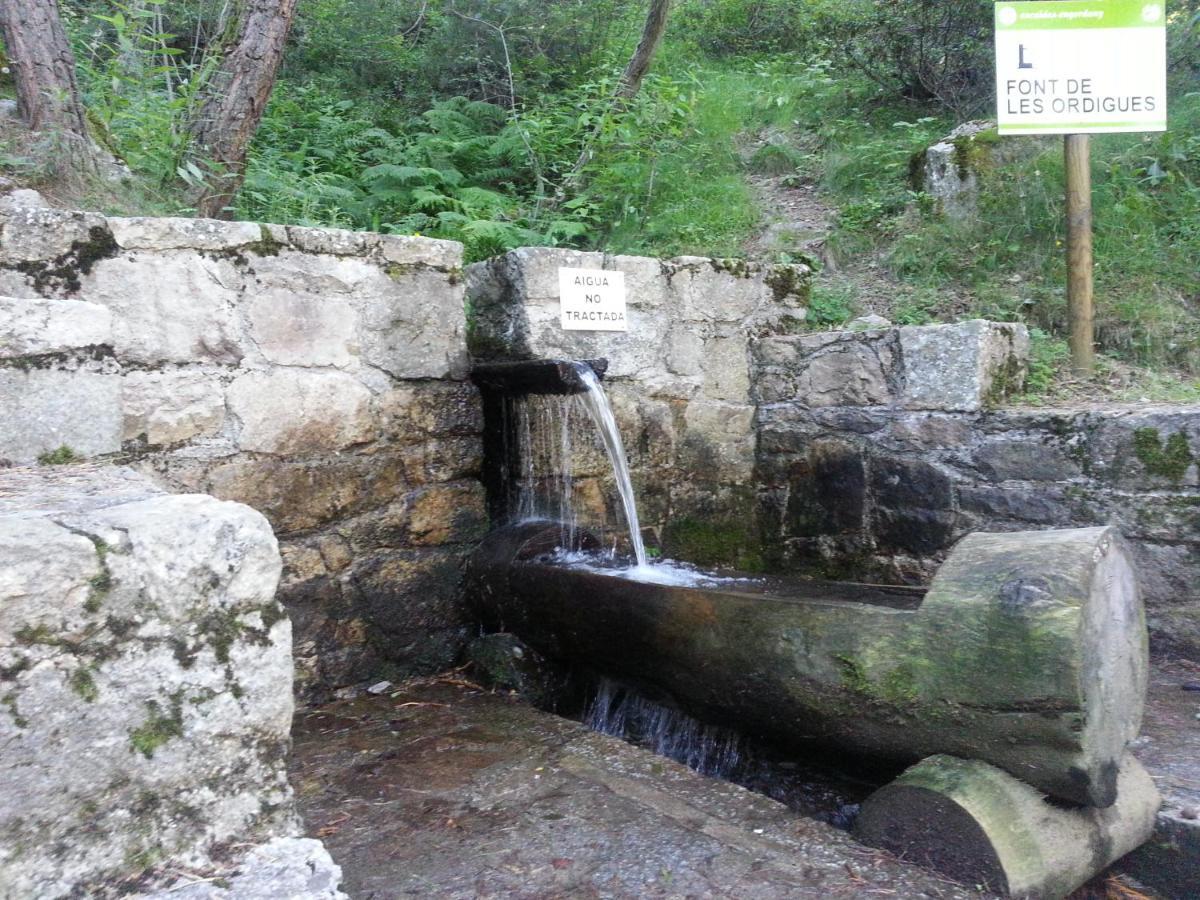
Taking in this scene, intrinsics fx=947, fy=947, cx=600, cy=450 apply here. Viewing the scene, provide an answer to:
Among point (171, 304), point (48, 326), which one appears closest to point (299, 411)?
point (171, 304)

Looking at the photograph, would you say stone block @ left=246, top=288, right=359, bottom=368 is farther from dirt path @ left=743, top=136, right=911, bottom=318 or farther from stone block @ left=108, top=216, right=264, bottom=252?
dirt path @ left=743, top=136, right=911, bottom=318

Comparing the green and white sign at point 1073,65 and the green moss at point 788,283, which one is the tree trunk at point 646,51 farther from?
the green and white sign at point 1073,65

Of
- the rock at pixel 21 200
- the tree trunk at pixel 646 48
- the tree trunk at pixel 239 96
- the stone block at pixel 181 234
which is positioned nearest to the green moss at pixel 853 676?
the stone block at pixel 181 234

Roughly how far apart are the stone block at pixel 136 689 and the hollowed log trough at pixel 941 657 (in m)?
1.47

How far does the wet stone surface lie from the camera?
194 centimetres

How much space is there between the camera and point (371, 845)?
2.10m

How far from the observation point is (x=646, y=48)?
647 centimetres

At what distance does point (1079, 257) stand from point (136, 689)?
3951mm

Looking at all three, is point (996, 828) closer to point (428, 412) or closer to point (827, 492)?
point (827, 492)

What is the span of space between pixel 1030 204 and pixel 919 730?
137 inches

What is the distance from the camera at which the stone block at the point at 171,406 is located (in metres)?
2.70

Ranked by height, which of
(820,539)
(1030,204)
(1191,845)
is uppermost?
(1030,204)

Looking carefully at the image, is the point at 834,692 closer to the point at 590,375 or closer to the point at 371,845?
the point at 371,845

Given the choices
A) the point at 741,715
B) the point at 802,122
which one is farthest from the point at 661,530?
the point at 802,122
